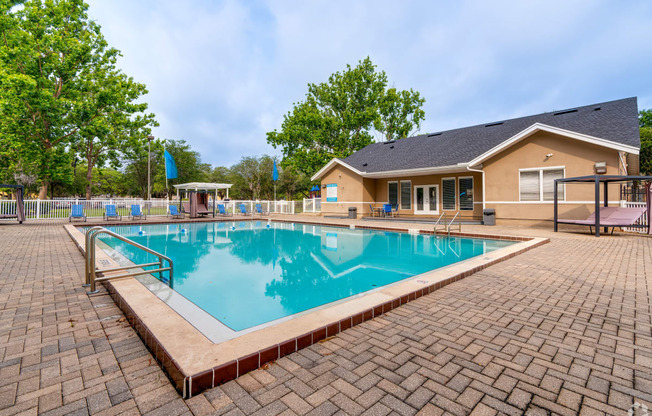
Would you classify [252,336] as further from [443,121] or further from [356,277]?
[443,121]

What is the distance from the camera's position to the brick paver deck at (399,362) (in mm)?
1733

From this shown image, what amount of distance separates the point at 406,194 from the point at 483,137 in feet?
17.8

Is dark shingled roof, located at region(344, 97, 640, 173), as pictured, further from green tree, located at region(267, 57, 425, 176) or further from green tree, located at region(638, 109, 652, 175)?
green tree, located at region(638, 109, 652, 175)

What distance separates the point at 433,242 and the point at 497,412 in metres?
8.33

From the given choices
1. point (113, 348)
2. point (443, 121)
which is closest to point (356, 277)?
point (113, 348)

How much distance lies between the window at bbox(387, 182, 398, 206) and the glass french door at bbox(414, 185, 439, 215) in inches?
52.5

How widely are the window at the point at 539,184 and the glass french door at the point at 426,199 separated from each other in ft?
15.7

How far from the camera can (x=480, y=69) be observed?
943 inches

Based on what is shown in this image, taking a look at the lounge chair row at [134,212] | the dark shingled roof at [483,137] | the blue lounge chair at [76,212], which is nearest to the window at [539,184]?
the dark shingled roof at [483,137]

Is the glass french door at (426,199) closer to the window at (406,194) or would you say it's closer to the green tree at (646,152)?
the window at (406,194)

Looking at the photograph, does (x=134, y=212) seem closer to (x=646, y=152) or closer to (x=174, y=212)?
(x=174, y=212)

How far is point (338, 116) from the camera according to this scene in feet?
104

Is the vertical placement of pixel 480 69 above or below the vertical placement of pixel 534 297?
above

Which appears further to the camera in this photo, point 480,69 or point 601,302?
point 480,69
